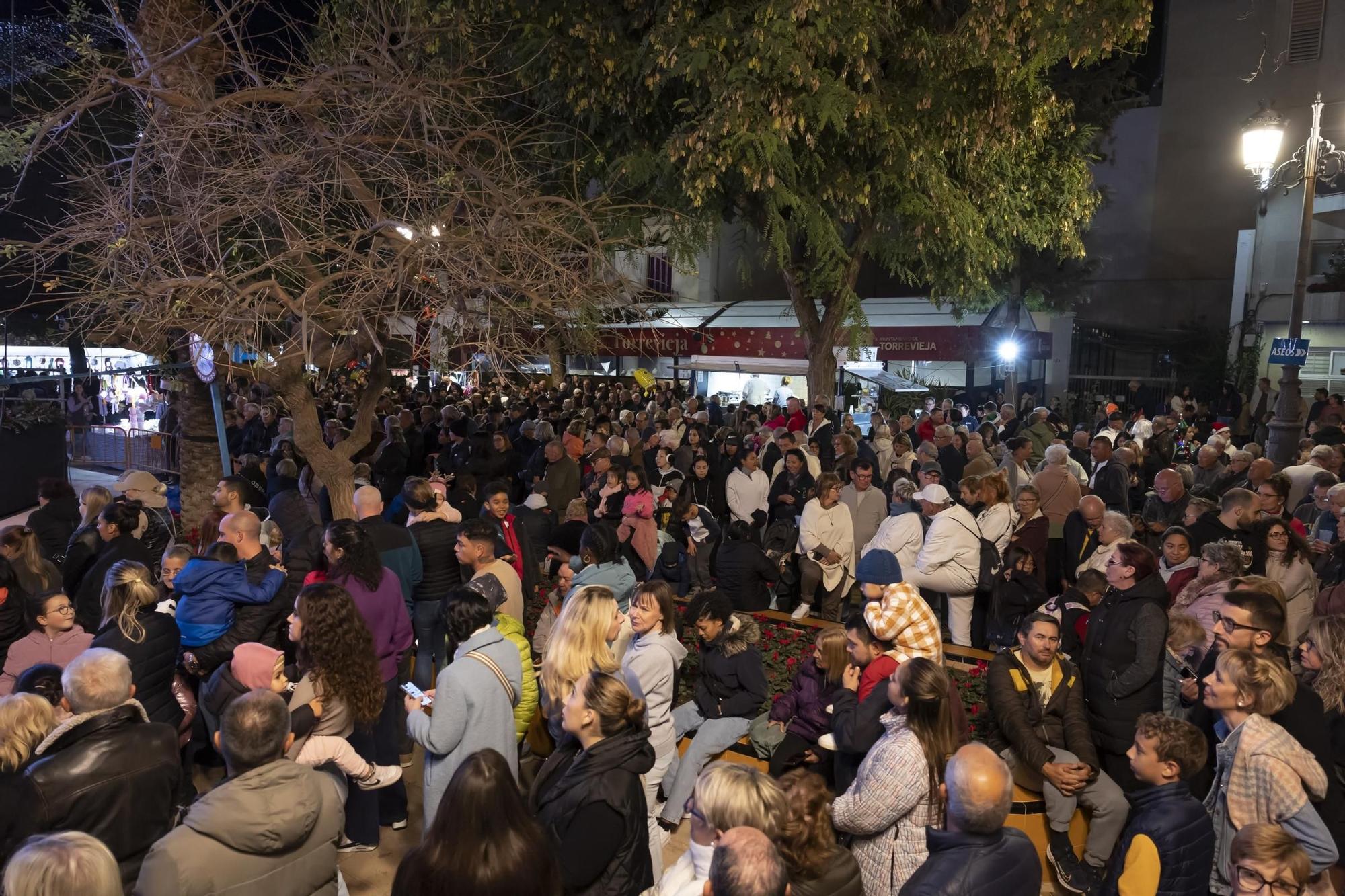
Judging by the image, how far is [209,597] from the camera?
214 inches

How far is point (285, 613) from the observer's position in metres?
5.84

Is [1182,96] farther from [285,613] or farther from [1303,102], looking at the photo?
[285,613]

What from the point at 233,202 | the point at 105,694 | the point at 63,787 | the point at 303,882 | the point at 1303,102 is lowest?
the point at 303,882

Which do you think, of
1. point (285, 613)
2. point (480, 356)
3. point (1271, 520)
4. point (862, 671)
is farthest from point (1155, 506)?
point (285, 613)

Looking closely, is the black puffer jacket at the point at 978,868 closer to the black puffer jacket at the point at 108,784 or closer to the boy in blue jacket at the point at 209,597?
the black puffer jacket at the point at 108,784

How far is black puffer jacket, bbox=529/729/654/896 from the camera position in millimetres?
3469

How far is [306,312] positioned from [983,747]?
19.6 ft

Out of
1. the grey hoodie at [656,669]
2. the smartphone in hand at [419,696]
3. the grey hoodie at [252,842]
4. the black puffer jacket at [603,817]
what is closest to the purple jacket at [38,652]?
the smartphone in hand at [419,696]

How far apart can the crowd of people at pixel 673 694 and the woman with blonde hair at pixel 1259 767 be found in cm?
2

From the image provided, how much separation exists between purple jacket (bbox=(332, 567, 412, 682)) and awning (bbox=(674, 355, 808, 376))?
17.4 meters

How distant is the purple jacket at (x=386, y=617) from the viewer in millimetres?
5508

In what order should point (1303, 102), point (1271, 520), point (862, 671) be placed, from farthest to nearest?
point (1303, 102), point (1271, 520), point (862, 671)

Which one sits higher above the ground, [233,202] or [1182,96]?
[1182,96]

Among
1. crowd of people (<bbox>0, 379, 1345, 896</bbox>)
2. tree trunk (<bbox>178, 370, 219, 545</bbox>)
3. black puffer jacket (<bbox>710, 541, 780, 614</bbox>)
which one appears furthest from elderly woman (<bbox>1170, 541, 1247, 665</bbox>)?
tree trunk (<bbox>178, 370, 219, 545</bbox>)
